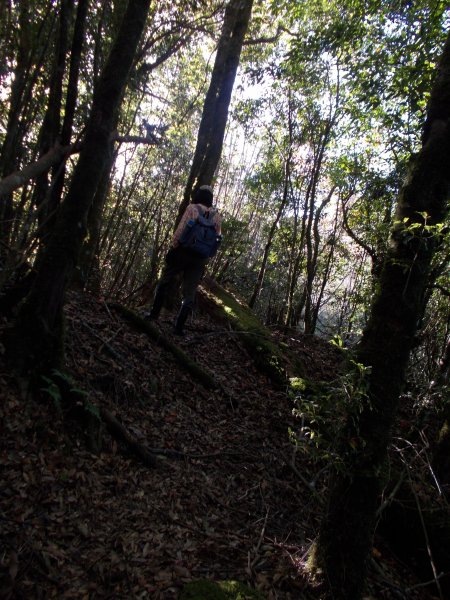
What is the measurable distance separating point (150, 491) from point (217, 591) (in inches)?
50.0

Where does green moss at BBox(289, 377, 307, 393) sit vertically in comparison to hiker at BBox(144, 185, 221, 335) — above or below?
below

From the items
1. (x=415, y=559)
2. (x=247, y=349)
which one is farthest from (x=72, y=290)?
(x=415, y=559)

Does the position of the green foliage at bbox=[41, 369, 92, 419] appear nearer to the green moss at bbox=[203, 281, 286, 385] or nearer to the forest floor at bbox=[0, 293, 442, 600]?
the forest floor at bbox=[0, 293, 442, 600]

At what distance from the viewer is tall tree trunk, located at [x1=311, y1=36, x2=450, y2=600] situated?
2701mm

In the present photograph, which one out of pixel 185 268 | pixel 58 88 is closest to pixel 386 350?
pixel 185 268

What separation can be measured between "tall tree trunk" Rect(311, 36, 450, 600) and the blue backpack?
138 inches

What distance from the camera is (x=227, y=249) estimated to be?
1417cm

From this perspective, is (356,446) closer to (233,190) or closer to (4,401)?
(4,401)

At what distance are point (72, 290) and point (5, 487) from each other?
155 inches

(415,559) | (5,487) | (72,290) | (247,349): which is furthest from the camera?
(247,349)

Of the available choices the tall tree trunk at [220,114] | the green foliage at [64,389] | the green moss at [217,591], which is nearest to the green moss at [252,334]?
the tall tree trunk at [220,114]

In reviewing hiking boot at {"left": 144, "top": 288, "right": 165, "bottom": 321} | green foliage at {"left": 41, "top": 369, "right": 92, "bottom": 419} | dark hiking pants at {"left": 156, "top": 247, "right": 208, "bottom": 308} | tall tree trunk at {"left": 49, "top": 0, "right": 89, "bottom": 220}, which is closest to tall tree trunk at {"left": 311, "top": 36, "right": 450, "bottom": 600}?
green foliage at {"left": 41, "top": 369, "right": 92, "bottom": 419}

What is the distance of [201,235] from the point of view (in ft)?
19.5

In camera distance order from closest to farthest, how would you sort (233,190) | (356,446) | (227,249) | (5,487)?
1. (356,446)
2. (5,487)
3. (227,249)
4. (233,190)
